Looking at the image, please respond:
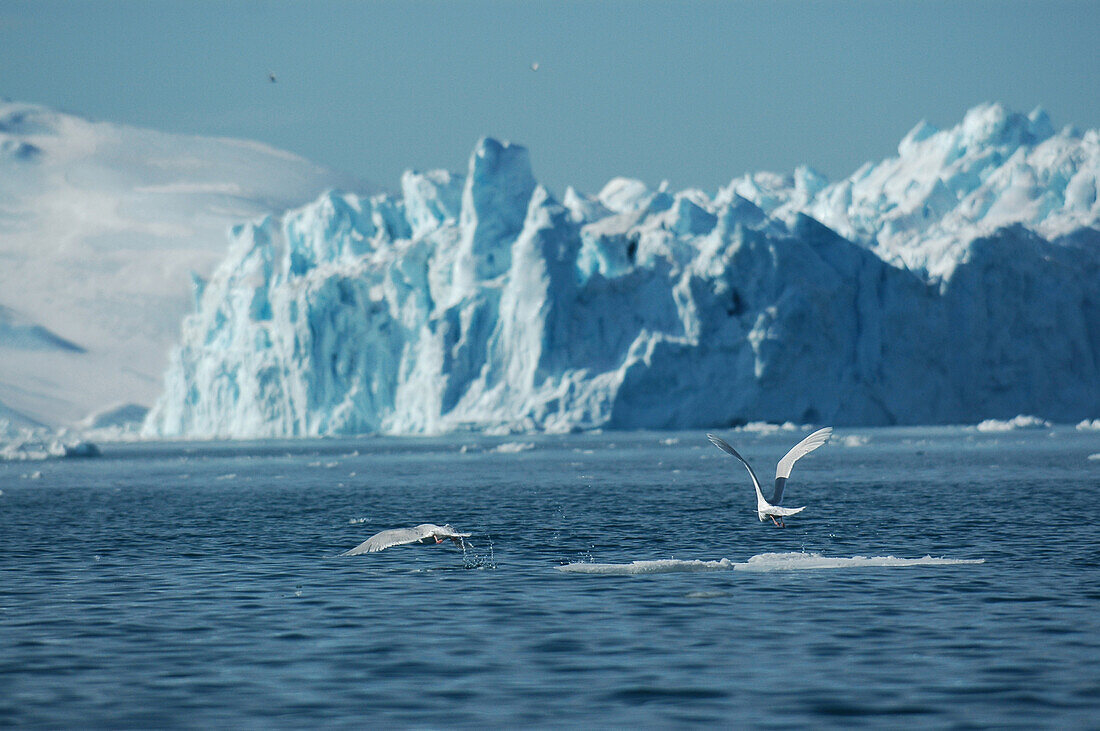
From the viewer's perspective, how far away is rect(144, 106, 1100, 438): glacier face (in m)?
69.4

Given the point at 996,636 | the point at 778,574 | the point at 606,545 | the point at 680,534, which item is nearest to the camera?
the point at 996,636

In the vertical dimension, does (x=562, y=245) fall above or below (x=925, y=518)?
above

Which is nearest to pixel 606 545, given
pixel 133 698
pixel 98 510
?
pixel 133 698

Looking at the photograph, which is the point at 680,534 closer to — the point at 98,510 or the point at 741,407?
the point at 98,510

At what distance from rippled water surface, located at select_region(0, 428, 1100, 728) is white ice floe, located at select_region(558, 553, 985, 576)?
0.04 meters

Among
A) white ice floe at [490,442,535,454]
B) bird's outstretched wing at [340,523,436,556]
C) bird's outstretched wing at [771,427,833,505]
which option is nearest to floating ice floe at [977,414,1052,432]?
white ice floe at [490,442,535,454]

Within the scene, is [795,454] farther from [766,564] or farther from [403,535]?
[403,535]

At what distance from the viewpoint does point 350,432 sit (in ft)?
278

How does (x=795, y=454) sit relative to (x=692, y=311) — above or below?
below

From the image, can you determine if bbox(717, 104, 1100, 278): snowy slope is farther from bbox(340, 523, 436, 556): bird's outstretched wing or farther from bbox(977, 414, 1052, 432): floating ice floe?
bbox(340, 523, 436, 556): bird's outstretched wing

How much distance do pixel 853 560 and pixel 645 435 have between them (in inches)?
2556

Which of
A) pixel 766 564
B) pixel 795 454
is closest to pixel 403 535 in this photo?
pixel 766 564

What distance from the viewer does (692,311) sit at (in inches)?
2724

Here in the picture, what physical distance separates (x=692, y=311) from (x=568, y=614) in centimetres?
5598
